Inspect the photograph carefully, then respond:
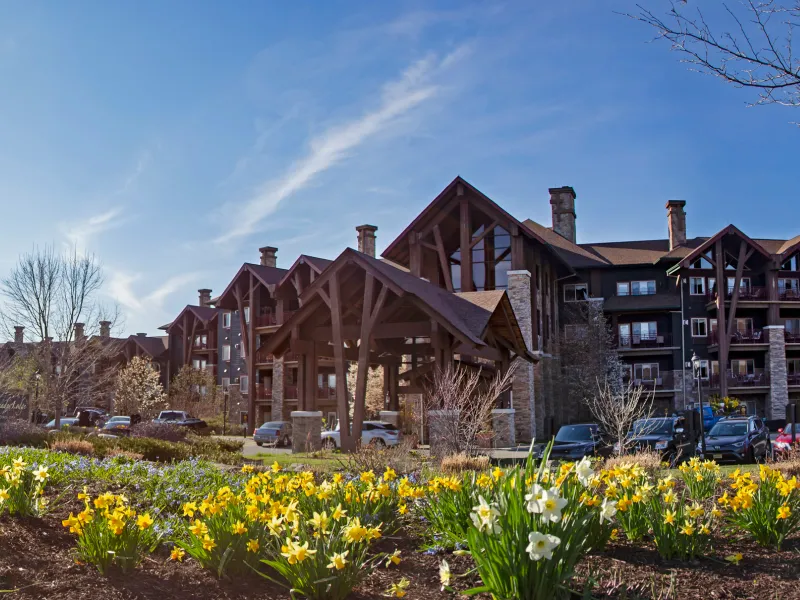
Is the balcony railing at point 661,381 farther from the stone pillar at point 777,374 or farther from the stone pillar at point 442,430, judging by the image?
the stone pillar at point 442,430

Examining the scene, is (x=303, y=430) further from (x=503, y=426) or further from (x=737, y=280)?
(x=737, y=280)

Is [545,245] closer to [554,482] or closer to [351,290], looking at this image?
[351,290]

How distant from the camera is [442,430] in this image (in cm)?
2070

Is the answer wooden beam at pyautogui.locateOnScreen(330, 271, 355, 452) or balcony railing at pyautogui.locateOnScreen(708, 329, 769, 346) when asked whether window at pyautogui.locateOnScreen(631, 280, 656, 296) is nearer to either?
balcony railing at pyautogui.locateOnScreen(708, 329, 769, 346)

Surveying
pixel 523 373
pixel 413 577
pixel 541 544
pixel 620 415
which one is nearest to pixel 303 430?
pixel 620 415

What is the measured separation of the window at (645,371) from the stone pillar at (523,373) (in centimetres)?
1705

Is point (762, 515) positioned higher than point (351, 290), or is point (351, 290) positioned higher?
point (351, 290)

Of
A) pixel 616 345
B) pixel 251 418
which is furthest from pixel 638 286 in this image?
pixel 251 418

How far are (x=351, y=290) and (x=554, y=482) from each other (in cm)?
2010

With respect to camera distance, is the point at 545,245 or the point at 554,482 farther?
the point at 545,245

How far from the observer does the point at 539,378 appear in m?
40.3

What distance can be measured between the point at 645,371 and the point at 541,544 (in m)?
50.8

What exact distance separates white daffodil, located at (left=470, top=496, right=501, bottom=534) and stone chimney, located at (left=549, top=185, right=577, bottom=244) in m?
48.2

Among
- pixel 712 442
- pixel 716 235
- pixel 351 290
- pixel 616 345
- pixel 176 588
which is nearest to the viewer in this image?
pixel 176 588
